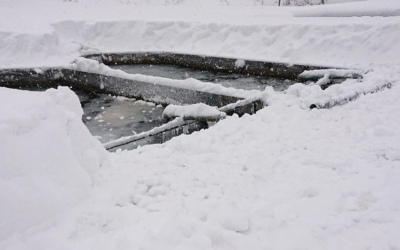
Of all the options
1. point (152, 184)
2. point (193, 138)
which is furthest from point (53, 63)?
point (152, 184)

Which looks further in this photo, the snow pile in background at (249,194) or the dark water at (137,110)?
the dark water at (137,110)

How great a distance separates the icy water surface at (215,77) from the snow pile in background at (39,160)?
625cm

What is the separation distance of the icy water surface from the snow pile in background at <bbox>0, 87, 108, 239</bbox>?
6250 millimetres

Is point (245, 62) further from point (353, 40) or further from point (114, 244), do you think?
point (114, 244)

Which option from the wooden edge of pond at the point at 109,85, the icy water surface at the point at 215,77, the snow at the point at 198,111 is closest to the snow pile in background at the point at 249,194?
the snow at the point at 198,111

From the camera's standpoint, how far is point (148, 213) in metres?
2.65

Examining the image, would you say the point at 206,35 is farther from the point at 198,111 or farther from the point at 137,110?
the point at 198,111

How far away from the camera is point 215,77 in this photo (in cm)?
982

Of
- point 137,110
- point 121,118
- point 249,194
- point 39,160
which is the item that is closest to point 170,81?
point 137,110

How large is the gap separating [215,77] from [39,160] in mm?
7702

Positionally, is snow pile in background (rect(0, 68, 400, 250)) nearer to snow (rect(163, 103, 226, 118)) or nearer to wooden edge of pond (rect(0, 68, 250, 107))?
snow (rect(163, 103, 226, 118))

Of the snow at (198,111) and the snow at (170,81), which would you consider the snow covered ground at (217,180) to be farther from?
the snow at (170,81)

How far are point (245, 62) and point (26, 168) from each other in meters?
8.19

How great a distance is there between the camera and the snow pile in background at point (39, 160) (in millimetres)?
2248
